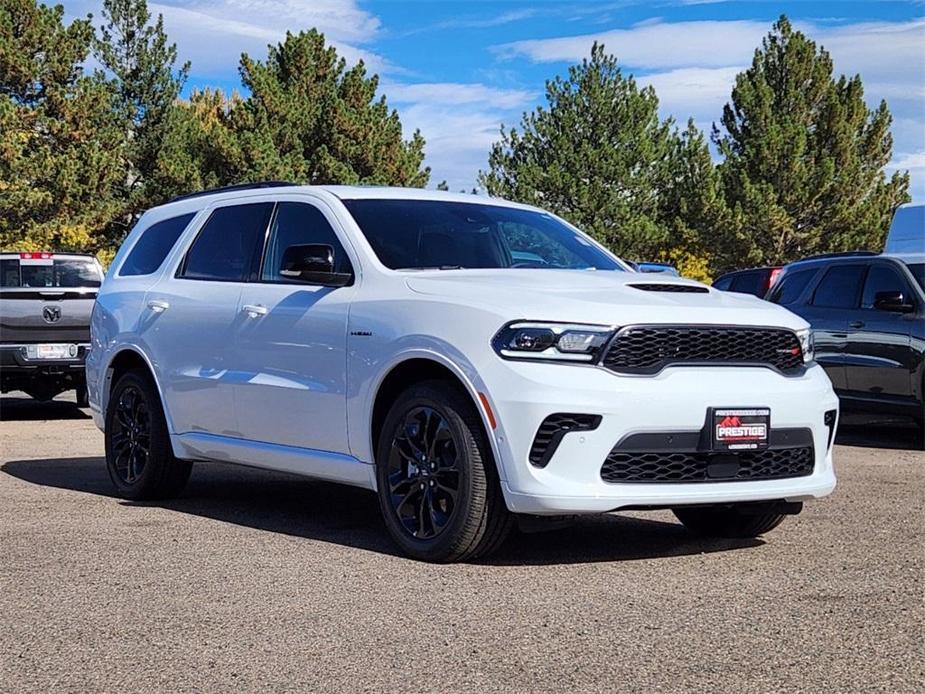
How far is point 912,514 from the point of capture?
25.6 feet

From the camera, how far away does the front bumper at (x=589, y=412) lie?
5812 millimetres

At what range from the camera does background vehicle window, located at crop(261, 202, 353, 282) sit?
7359 mm

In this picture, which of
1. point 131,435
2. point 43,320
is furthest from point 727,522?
point 43,320

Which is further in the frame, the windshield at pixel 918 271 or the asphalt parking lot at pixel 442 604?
the windshield at pixel 918 271

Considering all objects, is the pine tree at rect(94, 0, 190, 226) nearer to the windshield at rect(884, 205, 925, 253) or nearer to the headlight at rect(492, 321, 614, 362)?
the windshield at rect(884, 205, 925, 253)

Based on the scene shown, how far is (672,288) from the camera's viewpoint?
656 cm

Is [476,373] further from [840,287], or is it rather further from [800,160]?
[800,160]

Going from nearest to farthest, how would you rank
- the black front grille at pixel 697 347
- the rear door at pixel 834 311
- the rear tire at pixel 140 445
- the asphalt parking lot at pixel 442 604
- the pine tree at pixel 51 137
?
the asphalt parking lot at pixel 442 604, the black front grille at pixel 697 347, the rear tire at pixel 140 445, the rear door at pixel 834 311, the pine tree at pixel 51 137

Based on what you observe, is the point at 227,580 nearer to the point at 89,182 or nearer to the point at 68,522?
the point at 68,522

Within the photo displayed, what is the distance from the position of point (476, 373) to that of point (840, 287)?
26.6 feet

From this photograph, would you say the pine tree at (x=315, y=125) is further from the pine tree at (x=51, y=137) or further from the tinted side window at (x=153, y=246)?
the tinted side window at (x=153, y=246)

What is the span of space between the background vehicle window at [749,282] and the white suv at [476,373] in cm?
1373

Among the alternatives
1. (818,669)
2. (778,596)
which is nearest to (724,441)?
(778,596)

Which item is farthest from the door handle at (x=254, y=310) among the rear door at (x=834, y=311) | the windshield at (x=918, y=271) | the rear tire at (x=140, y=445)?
the windshield at (x=918, y=271)
